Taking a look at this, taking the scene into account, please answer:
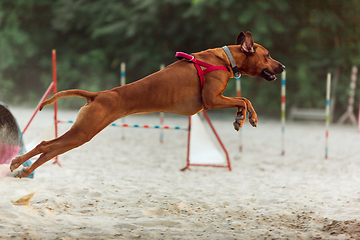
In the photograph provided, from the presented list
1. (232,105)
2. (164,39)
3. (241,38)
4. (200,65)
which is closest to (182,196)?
(232,105)

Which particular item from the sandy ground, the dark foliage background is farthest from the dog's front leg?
the dark foliage background

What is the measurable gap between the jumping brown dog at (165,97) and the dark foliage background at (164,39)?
923cm

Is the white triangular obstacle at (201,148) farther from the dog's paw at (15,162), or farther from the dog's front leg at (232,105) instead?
the dog's paw at (15,162)

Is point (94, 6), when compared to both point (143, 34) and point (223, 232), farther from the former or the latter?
point (223, 232)

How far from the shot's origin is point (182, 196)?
4.19 m

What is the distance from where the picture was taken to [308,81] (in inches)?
511

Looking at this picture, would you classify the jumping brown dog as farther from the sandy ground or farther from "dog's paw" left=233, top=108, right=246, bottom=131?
the sandy ground

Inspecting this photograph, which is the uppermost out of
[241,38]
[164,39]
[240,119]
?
[164,39]

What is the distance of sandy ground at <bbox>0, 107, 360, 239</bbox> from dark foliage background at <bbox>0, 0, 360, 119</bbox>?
5.91 metres

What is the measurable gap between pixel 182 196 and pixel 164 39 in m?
10.5

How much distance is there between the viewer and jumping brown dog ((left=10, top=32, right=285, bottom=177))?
8.74ft

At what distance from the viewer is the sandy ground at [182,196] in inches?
119

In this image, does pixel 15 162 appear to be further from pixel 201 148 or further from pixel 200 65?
pixel 201 148

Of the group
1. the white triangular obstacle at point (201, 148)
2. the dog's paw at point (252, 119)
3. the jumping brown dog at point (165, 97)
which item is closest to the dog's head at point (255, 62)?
the jumping brown dog at point (165, 97)
